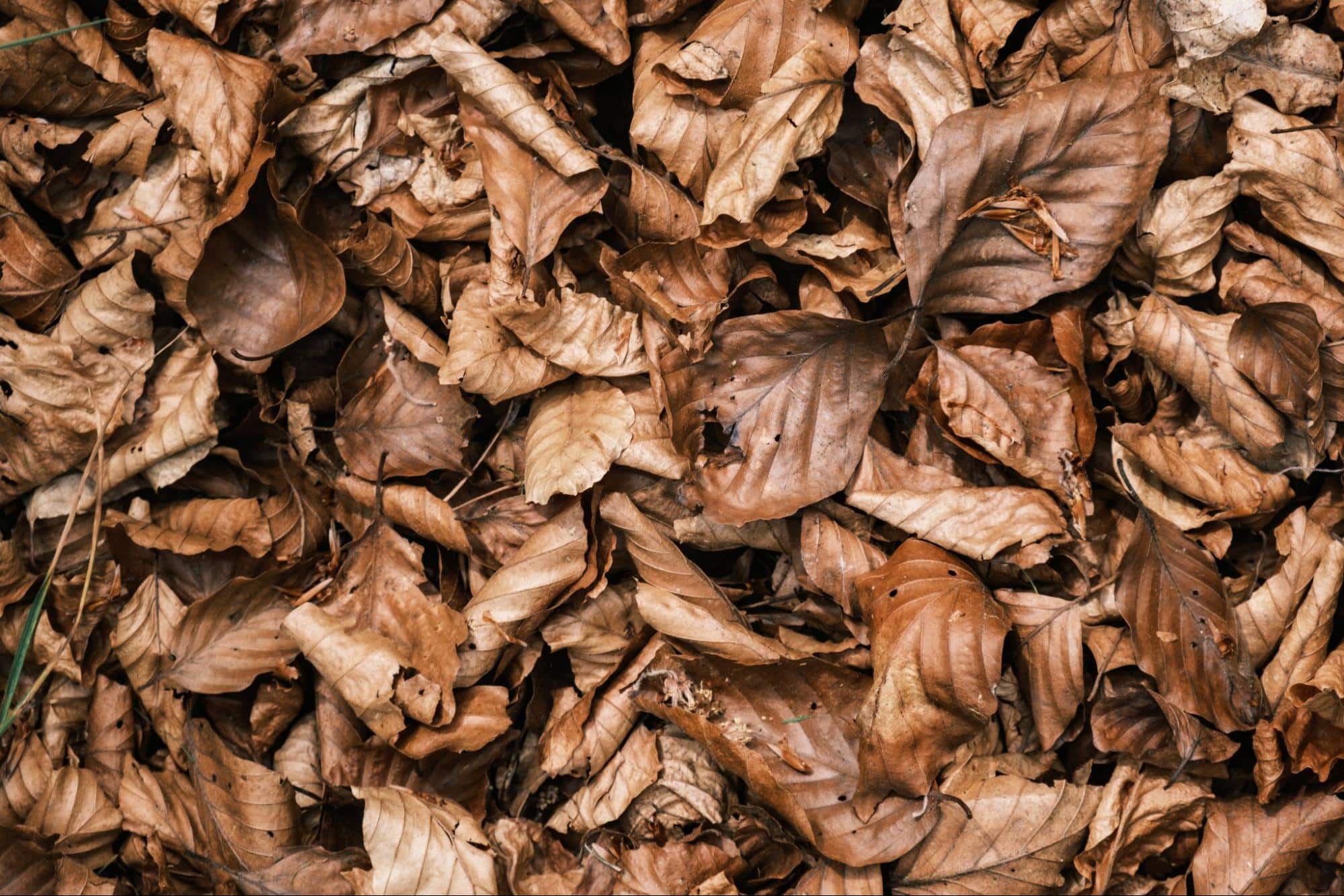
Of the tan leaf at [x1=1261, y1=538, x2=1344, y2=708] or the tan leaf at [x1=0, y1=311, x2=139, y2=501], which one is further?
the tan leaf at [x1=0, y1=311, x2=139, y2=501]

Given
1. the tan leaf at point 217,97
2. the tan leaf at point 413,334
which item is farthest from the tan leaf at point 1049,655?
the tan leaf at point 217,97

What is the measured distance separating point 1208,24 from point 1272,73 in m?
0.20

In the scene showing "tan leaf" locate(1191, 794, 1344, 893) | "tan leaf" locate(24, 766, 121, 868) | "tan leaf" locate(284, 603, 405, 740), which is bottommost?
"tan leaf" locate(24, 766, 121, 868)

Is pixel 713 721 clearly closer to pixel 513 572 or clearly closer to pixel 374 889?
pixel 513 572

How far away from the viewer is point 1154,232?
1.90 meters

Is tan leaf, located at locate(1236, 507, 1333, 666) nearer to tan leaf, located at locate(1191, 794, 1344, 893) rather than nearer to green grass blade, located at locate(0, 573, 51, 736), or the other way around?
tan leaf, located at locate(1191, 794, 1344, 893)

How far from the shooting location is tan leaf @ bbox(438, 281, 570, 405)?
1936 mm

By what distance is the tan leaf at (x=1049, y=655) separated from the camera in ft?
6.13

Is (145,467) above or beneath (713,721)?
above

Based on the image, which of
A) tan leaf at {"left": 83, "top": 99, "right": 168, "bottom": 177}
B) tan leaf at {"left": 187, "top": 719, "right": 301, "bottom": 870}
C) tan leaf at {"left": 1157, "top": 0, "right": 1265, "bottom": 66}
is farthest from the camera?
tan leaf at {"left": 83, "top": 99, "right": 168, "bottom": 177}

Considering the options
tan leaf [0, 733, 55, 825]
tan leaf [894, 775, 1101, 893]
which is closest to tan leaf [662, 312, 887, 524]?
tan leaf [894, 775, 1101, 893]

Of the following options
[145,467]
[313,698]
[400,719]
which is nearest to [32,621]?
[145,467]

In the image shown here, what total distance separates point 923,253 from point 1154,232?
48cm

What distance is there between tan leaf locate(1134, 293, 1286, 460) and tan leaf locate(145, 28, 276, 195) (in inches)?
74.0
